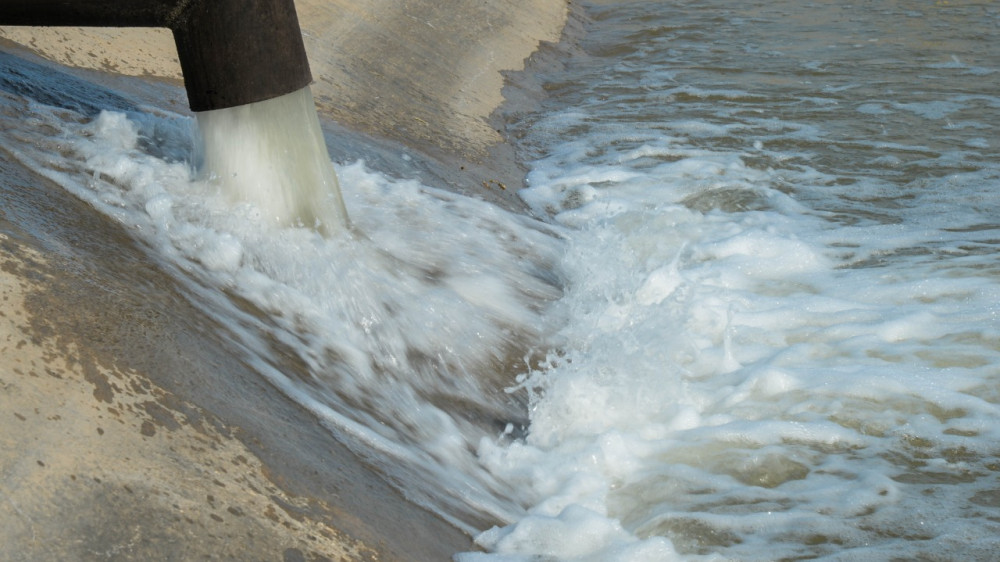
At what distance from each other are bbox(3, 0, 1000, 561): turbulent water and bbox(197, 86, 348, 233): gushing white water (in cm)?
8

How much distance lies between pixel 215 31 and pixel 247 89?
20 cm

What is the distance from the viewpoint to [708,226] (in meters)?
5.21

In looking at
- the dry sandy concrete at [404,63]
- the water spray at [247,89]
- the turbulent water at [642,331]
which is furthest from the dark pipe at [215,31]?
the dry sandy concrete at [404,63]

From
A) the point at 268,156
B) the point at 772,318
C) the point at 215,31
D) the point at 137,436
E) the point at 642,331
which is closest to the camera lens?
the point at 137,436

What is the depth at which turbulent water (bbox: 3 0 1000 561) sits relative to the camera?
2639 mm

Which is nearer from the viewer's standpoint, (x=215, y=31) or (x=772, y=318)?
(x=215, y=31)

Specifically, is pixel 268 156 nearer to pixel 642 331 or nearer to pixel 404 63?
pixel 642 331

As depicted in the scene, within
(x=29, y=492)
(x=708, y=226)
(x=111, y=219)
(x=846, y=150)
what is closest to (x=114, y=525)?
(x=29, y=492)

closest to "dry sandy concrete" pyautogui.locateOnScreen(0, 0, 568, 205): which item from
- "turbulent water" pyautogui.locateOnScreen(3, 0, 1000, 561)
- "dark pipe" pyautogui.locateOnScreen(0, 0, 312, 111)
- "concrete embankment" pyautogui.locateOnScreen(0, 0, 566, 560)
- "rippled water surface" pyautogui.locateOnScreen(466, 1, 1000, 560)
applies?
"rippled water surface" pyautogui.locateOnScreen(466, 1, 1000, 560)

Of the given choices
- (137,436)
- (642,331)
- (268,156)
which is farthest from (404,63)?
(137,436)

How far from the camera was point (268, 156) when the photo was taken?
11.4ft

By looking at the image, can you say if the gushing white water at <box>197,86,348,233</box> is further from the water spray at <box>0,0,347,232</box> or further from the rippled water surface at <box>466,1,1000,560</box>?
the rippled water surface at <box>466,1,1000,560</box>

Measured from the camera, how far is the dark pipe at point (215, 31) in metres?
3.22

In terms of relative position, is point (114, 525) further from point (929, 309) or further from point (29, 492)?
point (929, 309)
